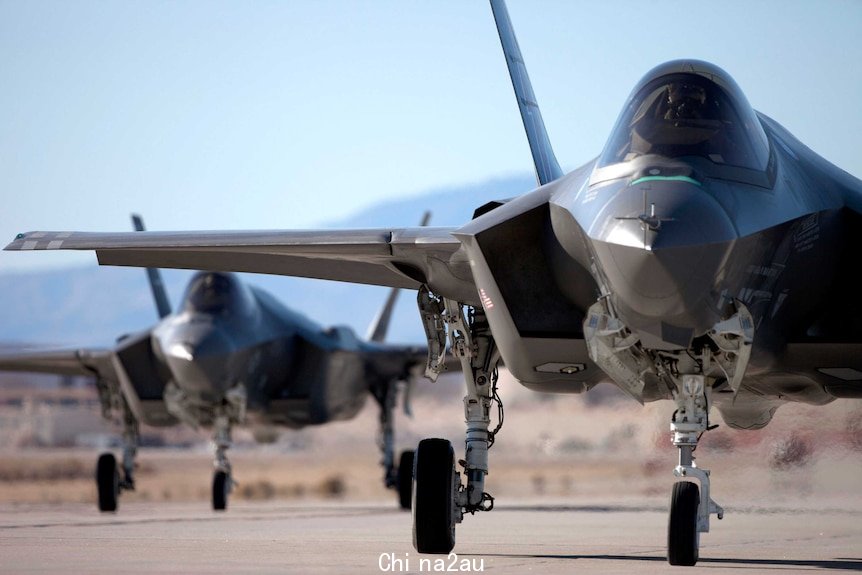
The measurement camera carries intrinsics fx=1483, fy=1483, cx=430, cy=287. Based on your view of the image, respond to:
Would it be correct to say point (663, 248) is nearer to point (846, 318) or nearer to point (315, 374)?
point (846, 318)

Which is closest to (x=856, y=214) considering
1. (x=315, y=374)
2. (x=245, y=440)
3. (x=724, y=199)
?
(x=724, y=199)

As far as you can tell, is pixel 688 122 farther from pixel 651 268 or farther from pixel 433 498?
pixel 433 498

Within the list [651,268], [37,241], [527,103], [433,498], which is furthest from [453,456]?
[527,103]

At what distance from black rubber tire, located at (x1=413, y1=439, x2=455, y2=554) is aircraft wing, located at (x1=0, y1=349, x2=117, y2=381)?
13.6 m

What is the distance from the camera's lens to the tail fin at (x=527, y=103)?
12000mm

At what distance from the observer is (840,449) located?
44.5 ft

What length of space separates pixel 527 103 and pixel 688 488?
536cm

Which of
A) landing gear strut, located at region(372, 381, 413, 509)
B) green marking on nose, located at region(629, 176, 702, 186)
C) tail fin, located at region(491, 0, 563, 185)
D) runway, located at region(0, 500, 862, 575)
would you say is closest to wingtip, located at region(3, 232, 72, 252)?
runway, located at region(0, 500, 862, 575)

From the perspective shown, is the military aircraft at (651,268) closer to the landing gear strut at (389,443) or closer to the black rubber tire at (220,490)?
the black rubber tire at (220,490)

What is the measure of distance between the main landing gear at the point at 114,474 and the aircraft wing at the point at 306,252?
33.8 feet

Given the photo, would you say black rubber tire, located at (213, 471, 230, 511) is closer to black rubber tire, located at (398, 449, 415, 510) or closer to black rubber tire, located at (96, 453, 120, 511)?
black rubber tire, located at (96, 453, 120, 511)

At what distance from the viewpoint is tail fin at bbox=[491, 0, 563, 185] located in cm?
1200

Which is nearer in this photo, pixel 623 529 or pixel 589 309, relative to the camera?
pixel 589 309

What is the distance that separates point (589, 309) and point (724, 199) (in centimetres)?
100
